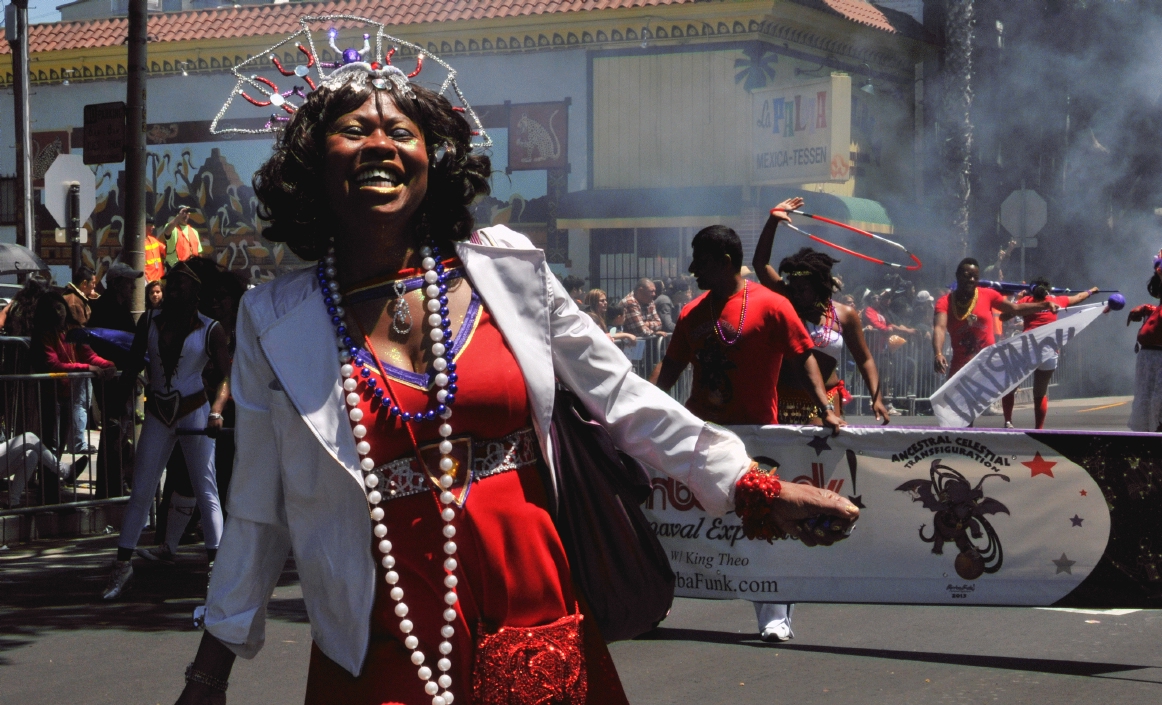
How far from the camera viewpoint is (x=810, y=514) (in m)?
2.64

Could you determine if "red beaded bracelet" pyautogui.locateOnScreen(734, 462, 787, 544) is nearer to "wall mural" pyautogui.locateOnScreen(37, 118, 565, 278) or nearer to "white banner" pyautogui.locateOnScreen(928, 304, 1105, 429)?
"white banner" pyautogui.locateOnScreen(928, 304, 1105, 429)

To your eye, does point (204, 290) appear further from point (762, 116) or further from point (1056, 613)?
point (762, 116)

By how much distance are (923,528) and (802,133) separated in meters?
17.6

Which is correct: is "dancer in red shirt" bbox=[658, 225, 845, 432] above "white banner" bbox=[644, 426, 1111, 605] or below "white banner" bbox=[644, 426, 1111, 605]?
above

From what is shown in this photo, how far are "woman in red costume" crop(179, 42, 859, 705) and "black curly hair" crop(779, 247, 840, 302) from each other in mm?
5406

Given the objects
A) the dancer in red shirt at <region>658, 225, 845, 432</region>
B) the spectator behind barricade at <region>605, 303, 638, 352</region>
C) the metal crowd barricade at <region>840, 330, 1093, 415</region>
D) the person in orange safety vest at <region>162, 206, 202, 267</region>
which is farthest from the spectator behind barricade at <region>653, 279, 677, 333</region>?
the dancer in red shirt at <region>658, 225, 845, 432</region>

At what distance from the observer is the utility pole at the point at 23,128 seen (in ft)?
60.8

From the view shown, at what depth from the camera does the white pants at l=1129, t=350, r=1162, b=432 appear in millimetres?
10383

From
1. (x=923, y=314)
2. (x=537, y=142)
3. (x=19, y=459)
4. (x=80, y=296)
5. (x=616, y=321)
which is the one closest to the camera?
(x=19, y=459)

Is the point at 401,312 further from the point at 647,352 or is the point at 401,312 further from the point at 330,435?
the point at 647,352

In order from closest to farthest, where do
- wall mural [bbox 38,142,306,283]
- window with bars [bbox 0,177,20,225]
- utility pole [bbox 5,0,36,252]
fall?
utility pole [bbox 5,0,36,252], wall mural [bbox 38,142,306,283], window with bars [bbox 0,177,20,225]

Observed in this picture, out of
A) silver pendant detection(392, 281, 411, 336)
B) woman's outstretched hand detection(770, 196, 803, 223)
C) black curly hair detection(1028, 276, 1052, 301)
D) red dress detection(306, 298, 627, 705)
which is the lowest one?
red dress detection(306, 298, 627, 705)

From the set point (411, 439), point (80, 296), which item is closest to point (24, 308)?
point (80, 296)

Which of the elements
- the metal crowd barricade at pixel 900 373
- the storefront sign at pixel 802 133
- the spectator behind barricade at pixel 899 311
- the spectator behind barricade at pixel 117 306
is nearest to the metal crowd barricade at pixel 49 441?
the spectator behind barricade at pixel 117 306
